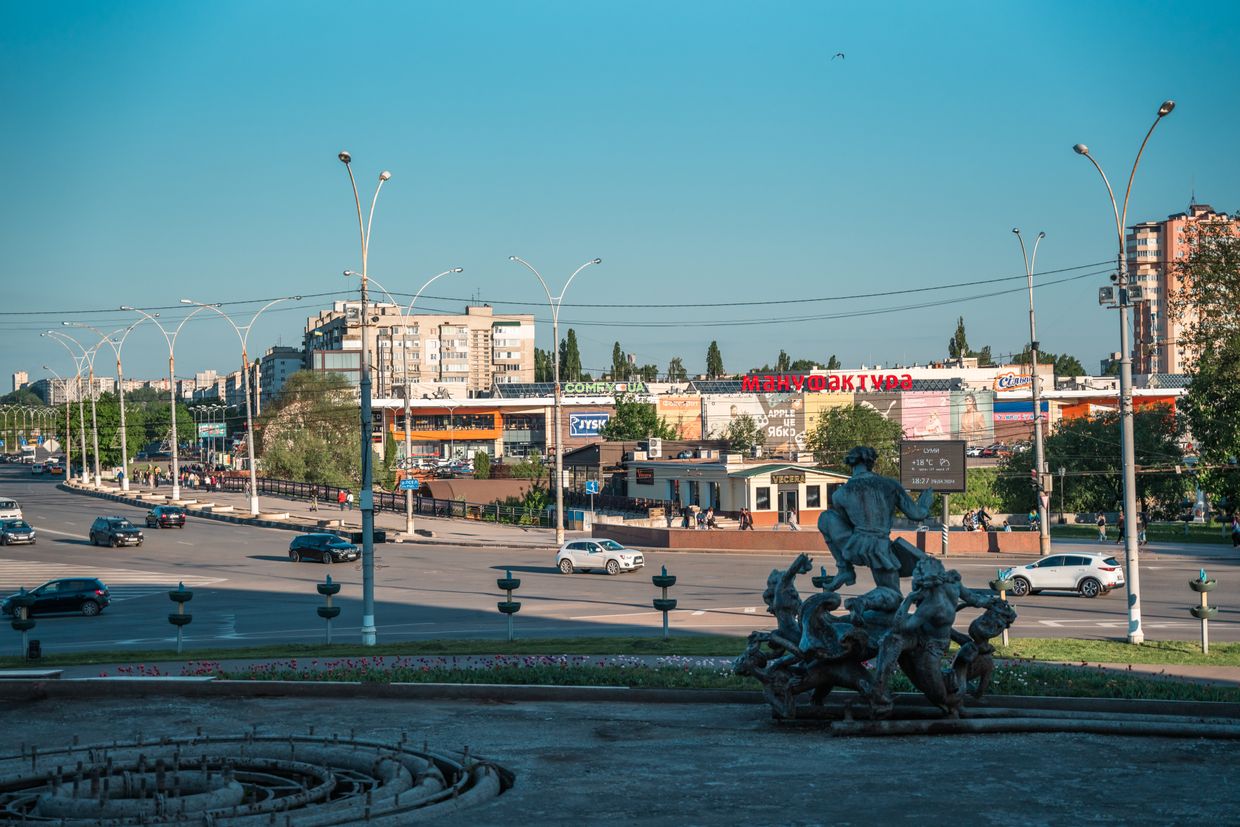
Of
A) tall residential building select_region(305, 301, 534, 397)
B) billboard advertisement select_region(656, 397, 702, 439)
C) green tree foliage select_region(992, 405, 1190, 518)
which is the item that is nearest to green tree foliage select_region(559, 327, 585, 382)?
tall residential building select_region(305, 301, 534, 397)

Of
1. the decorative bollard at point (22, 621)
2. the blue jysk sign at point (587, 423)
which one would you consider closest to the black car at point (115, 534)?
the decorative bollard at point (22, 621)

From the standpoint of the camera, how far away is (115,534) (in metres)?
54.9

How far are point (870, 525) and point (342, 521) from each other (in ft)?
168

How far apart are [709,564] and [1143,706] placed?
3203 centimetres

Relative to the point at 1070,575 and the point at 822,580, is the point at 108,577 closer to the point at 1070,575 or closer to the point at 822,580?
the point at 1070,575

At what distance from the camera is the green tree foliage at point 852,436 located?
80125 millimetres

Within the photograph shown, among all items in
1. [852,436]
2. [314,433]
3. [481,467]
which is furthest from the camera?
[314,433]

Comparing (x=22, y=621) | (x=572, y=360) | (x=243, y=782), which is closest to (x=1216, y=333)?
(x=22, y=621)

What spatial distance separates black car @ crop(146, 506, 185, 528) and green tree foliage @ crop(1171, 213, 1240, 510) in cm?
4780

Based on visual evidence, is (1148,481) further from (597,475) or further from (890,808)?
(890,808)

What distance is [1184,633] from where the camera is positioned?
27266mm

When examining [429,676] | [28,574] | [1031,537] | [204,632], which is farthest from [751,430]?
[429,676]

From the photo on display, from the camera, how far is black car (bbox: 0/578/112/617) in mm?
35062

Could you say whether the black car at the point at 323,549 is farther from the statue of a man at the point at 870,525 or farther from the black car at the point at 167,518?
the statue of a man at the point at 870,525
